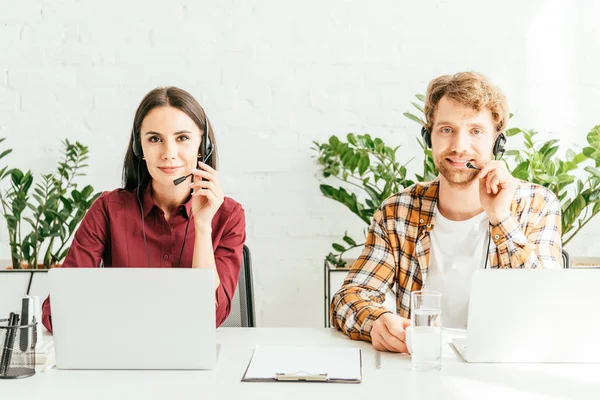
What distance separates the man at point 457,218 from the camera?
178 centimetres

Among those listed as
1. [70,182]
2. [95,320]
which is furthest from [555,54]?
[95,320]

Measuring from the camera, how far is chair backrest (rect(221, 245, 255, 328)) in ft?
6.37

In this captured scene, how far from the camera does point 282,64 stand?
110 inches

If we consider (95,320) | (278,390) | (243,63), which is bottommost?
(278,390)

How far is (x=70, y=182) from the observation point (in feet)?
9.30

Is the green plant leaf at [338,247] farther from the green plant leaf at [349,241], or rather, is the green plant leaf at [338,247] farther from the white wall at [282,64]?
the white wall at [282,64]

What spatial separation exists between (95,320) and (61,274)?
105 millimetres

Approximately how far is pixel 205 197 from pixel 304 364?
581 millimetres

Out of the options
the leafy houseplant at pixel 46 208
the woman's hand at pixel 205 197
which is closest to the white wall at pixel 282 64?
the leafy houseplant at pixel 46 208

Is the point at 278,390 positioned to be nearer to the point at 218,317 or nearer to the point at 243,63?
the point at 218,317

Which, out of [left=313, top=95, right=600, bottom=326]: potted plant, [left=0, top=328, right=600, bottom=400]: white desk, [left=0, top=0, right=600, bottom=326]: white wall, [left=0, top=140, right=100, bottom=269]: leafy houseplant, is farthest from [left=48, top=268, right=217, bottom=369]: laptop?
[left=0, top=0, right=600, bottom=326]: white wall

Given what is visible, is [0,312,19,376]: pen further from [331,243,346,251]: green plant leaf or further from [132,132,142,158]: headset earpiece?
[331,243,346,251]: green plant leaf

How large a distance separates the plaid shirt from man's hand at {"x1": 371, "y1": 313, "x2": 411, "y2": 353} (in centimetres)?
17

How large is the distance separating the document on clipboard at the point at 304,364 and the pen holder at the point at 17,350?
1.35ft
